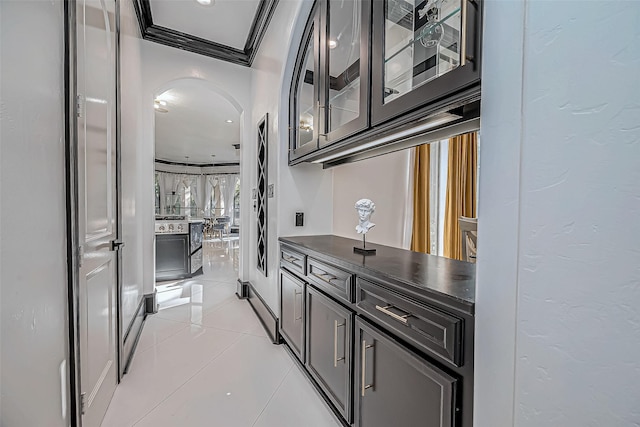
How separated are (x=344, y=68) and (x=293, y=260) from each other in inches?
53.1

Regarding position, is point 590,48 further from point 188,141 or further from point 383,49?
point 188,141

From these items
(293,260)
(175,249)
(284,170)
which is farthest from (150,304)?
(284,170)

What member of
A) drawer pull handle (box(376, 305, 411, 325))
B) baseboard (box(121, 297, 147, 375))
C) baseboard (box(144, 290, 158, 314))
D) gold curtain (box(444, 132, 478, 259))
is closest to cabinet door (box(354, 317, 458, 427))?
drawer pull handle (box(376, 305, 411, 325))

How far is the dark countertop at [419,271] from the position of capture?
90 cm

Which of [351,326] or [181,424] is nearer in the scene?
[351,326]

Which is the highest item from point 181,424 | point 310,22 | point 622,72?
point 310,22

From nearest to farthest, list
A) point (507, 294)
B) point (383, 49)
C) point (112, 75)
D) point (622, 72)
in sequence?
point (622, 72)
point (507, 294)
point (383, 49)
point (112, 75)

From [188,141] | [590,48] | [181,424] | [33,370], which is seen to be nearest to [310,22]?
[590,48]

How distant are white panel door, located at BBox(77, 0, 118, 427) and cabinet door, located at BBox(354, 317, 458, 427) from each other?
1.25 metres

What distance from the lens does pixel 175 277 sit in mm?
4531

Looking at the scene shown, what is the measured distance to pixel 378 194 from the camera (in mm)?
2828

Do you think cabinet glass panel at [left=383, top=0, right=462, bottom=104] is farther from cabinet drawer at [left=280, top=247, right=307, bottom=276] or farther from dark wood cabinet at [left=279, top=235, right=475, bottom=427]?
cabinet drawer at [left=280, top=247, right=307, bottom=276]

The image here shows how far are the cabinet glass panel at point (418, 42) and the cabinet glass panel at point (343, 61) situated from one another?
0.25 meters

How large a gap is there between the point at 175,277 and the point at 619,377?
498 centimetres
